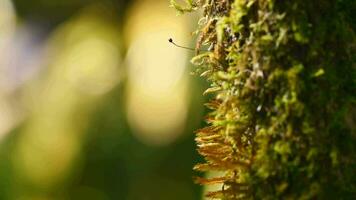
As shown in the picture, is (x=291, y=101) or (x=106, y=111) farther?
(x=106, y=111)

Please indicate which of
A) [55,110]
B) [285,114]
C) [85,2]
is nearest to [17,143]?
[55,110]

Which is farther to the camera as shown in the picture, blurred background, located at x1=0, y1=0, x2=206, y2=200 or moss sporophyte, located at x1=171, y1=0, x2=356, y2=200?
blurred background, located at x1=0, y1=0, x2=206, y2=200

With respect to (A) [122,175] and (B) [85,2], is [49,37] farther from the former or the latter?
(A) [122,175]

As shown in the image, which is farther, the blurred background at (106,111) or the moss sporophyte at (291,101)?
the blurred background at (106,111)
